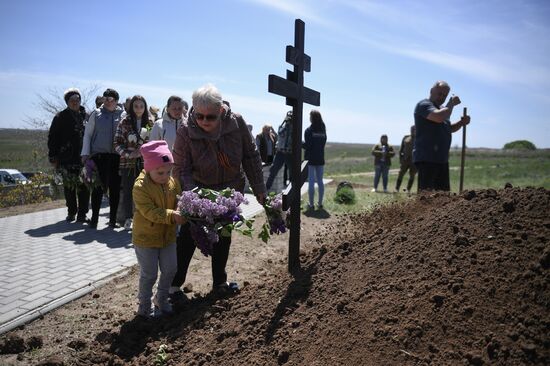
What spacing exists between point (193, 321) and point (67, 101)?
17.8 ft

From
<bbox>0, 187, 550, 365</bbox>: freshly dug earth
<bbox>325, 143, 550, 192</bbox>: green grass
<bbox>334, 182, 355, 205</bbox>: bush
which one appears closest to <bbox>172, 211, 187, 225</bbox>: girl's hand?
<bbox>0, 187, 550, 365</bbox>: freshly dug earth

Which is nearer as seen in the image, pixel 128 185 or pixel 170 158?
pixel 170 158

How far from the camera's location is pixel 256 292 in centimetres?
365

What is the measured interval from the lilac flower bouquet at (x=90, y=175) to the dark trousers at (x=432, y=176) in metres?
5.15

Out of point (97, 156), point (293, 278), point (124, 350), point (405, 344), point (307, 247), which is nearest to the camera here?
point (405, 344)

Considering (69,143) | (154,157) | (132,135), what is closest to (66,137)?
(69,143)

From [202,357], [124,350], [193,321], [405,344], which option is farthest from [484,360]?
[124,350]

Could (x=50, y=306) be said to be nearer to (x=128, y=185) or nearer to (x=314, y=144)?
(x=128, y=185)

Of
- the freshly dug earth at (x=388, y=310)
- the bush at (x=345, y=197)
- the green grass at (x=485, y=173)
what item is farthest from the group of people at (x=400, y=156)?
the freshly dug earth at (x=388, y=310)

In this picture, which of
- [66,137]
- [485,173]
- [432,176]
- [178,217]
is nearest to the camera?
[178,217]

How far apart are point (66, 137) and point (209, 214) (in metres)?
5.26

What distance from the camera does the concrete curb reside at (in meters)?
3.55

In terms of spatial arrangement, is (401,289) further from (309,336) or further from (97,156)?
(97,156)

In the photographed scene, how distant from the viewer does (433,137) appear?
6043mm
